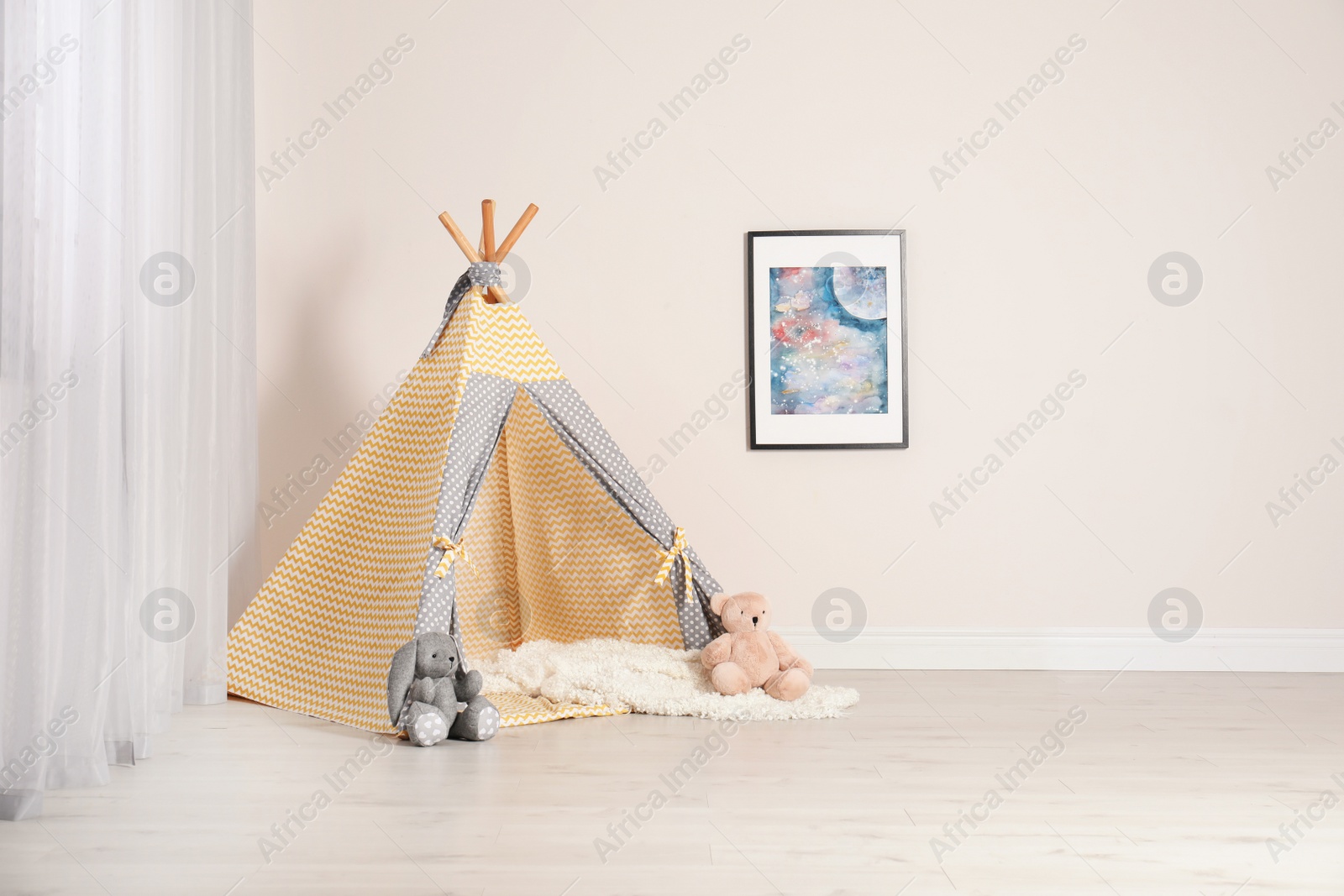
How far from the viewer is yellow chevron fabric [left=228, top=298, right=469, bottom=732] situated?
2641 mm

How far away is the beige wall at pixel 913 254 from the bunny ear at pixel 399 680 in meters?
1.16

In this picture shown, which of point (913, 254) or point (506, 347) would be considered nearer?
point (506, 347)

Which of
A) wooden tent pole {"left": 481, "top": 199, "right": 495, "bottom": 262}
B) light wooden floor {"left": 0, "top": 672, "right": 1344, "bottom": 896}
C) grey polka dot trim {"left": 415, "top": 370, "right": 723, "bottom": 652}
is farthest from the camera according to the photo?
wooden tent pole {"left": 481, "top": 199, "right": 495, "bottom": 262}

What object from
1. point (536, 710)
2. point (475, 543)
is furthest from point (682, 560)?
point (475, 543)

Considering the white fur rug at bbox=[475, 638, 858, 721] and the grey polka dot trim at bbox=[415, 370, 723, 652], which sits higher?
the grey polka dot trim at bbox=[415, 370, 723, 652]

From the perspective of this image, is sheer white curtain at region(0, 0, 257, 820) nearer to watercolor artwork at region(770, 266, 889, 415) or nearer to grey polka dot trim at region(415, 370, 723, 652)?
grey polka dot trim at region(415, 370, 723, 652)

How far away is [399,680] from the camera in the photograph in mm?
2387

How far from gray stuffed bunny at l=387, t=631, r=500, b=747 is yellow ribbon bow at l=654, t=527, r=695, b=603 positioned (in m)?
0.63

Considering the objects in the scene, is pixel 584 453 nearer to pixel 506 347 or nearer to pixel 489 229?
pixel 506 347

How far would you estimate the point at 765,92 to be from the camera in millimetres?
3365

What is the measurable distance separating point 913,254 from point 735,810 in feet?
6.85

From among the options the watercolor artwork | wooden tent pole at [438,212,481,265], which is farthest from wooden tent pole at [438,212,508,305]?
the watercolor artwork

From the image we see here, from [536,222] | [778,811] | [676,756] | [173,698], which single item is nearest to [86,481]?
[173,698]

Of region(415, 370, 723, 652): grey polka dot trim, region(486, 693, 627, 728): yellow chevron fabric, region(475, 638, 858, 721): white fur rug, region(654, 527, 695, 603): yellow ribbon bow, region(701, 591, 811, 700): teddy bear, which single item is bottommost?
region(486, 693, 627, 728): yellow chevron fabric
